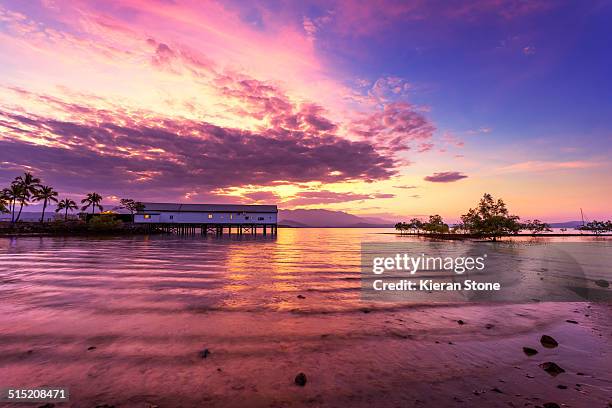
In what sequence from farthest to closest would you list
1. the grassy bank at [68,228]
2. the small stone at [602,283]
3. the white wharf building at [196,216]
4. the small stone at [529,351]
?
the white wharf building at [196,216] → the grassy bank at [68,228] → the small stone at [602,283] → the small stone at [529,351]

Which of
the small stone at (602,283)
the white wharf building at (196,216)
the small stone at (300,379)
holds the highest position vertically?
the white wharf building at (196,216)

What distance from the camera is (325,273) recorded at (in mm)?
16984

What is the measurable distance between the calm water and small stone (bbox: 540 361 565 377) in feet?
0.49

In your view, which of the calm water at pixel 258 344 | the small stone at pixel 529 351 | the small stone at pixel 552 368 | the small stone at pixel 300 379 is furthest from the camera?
the small stone at pixel 529 351

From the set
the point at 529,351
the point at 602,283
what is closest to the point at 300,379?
the point at 529,351

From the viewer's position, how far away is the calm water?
175 inches

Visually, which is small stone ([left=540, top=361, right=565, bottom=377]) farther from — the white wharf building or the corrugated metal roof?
the corrugated metal roof

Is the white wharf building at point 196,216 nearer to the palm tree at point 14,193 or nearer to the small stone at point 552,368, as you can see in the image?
the palm tree at point 14,193

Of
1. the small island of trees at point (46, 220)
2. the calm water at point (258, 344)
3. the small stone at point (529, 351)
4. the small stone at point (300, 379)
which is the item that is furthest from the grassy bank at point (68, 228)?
the small stone at point (529, 351)

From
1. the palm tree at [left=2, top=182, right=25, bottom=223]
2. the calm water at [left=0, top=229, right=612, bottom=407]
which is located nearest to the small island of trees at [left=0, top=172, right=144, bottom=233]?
the palm tree at [left=2, top=182, right=25, bottom=223]

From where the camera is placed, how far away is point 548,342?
6.72m

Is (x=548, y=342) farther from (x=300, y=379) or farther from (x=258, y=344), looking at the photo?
(x=258, y=344)

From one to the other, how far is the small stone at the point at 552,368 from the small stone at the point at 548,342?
1470 millimetres

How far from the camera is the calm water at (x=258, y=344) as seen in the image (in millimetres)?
4457
